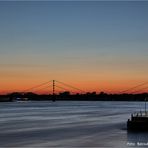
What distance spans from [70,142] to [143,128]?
1271 centimetres

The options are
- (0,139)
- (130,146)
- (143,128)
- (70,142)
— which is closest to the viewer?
(130,146)

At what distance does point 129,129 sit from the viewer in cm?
5209

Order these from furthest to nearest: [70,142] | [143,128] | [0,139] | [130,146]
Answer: [143,128] → [0,139] → [70,142] → [130,146]

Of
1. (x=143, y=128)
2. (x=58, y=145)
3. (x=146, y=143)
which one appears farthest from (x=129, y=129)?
(x=58, y=145)

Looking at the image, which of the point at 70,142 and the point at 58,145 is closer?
the point at 58,145

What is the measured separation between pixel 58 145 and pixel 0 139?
1031 cm

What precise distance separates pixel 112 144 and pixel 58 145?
5.99 metres

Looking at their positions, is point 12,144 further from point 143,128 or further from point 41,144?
point 143,128

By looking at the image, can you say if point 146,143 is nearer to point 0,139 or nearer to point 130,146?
point 130,146

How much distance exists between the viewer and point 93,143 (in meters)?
41.5

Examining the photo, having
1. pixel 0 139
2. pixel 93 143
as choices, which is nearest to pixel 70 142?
pixel 93 143

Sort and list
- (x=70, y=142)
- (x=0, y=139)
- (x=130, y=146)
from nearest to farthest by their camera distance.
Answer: (x=130, y=146), (x=70, y=142), (x=0, y=139)

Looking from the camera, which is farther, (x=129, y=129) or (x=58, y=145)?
(x=129, y=129)

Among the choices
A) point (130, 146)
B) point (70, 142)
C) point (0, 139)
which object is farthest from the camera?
point (0, 139)
